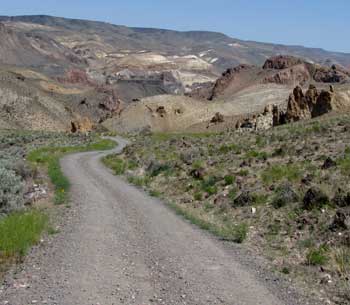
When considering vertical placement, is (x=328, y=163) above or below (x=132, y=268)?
above

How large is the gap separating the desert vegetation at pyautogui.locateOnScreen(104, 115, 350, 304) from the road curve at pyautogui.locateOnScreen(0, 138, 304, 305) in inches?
43.0

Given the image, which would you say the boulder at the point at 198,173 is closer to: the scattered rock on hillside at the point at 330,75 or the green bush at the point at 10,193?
the green bush at the point at 10,193

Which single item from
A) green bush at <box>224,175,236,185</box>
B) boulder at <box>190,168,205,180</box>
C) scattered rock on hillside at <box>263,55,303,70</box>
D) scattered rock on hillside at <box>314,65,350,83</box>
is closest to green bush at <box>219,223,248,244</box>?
green bush at <box>224,175,236,185</box>

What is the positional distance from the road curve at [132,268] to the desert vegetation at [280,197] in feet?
3.58

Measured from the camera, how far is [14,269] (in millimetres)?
11594

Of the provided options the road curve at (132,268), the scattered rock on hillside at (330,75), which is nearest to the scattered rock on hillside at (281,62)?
the scattered rock on hillside at (330,75)

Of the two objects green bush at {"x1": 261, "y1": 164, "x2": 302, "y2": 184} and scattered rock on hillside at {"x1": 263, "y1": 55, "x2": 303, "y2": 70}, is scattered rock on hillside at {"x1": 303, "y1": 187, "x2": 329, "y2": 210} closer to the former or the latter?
green bush at {"x1": 261, "y1": 164, "x2": 302, "y2": 184}

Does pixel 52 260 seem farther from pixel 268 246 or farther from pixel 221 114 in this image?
pixel 221 114

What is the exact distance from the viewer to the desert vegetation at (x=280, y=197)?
1247 centimetres

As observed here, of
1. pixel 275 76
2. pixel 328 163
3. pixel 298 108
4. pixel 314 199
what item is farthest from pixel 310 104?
pixel 275 76

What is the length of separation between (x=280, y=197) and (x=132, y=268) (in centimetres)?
691

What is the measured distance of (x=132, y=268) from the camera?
11633 millimetres

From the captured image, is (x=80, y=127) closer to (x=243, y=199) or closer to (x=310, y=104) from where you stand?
(x=310, y=104)

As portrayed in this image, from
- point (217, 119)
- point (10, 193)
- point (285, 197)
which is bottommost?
point (217, 119)
